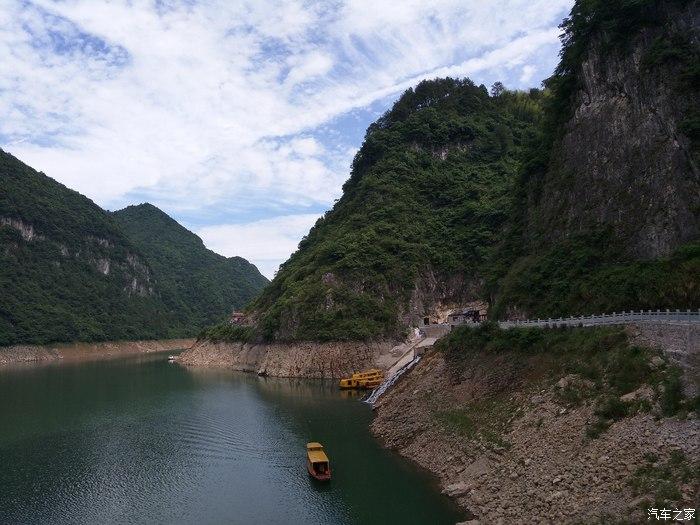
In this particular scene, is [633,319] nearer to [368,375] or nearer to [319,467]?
[319,467]

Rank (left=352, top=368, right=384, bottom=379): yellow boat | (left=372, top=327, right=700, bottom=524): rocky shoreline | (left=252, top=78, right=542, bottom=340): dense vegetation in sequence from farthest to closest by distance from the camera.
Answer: (left=252, top=78, right=542, bottom=340): dense vegetation → (left=352, top=368, right=384, bottom=379): yellow boat → (left=372, top=327, right=700, bottom=524): rocky shoreline

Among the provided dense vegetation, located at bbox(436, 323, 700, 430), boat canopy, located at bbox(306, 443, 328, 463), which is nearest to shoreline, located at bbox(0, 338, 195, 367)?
boat canopy, located at bbox(306, 443, 328, 463)

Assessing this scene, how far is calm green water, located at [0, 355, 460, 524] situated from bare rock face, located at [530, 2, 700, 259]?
28174 millimetres

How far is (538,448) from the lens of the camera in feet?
99.2

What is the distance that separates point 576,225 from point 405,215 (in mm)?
67258

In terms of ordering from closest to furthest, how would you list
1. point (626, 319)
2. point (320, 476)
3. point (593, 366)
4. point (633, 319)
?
point (593, 366), point (633, 319), point (626, 319), point (320, 476)

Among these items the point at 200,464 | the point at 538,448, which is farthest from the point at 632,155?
the point at 200,464

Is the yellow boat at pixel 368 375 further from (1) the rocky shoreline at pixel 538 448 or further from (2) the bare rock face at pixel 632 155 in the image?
(2) the bare rock face at pixel 632 155

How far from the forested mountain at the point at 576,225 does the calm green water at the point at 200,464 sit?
21.1m

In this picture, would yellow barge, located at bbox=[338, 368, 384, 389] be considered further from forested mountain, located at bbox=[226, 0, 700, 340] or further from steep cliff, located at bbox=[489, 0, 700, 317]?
steep cliff, located at bbox=[489, 0, 700, 317]

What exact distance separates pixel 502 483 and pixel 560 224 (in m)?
33.2

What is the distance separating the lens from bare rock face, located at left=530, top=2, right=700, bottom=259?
44938 mm

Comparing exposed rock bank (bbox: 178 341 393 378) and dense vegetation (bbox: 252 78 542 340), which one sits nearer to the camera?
exposed rock bank (bbox: 178 341 393 378)

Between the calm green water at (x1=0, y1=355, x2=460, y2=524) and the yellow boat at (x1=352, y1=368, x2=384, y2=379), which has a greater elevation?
the yellow boat at (x1=352, y1=368, x2=384, y2=379)
